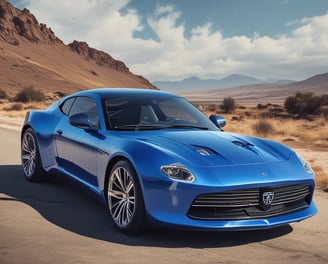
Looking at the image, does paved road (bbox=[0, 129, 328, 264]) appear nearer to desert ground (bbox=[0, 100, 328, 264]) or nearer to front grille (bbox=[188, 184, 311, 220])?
desert ground (bbox=[0, 100, 328, 264])

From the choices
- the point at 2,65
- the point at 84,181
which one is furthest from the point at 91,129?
the point at 2,65

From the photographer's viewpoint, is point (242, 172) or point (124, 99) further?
point (124, 99)

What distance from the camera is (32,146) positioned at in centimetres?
791

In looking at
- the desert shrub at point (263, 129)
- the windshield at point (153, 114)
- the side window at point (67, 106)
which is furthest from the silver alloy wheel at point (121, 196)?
the desert shrub at point (263, 129)

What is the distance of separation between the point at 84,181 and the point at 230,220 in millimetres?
2131

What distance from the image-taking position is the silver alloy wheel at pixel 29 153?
25.5ft

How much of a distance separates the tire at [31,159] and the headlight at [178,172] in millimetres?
3456

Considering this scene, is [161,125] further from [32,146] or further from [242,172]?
[32,146]

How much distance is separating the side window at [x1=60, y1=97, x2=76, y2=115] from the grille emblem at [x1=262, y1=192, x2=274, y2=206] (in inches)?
137

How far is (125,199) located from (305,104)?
32.6 meters

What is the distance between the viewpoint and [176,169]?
4.70m

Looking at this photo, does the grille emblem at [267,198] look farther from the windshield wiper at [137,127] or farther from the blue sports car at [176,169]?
the windshield wiper at [137,127]

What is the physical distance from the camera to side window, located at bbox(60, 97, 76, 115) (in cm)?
730

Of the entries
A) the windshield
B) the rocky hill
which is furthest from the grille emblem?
the rocky hill
